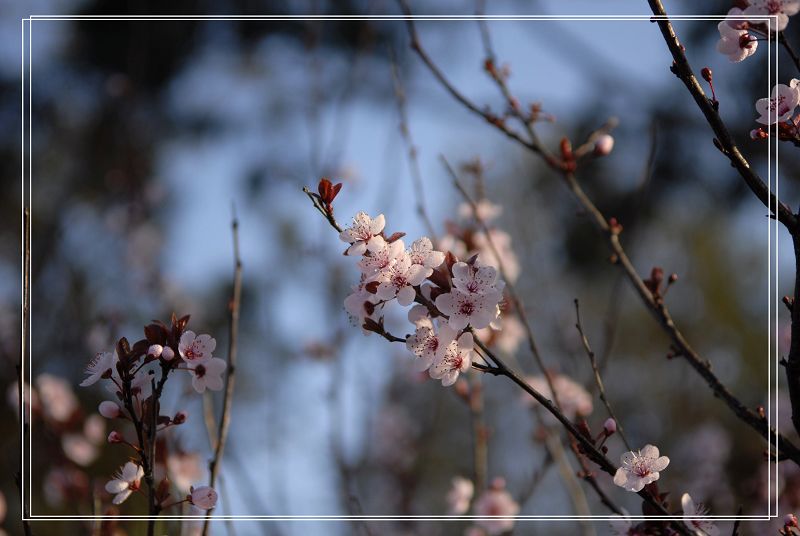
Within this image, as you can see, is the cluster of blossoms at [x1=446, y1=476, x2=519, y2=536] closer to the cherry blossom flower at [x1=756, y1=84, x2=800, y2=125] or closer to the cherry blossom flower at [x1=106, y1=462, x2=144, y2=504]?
the cherry blossom flower at [x1=106, y1=462, x2=144, y2=504]

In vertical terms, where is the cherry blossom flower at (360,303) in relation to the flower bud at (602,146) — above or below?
below

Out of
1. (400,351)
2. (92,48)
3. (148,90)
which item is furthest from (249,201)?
(400,351)

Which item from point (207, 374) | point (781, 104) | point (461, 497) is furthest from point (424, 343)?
point (461, 497)

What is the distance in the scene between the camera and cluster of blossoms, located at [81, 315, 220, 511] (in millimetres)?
846

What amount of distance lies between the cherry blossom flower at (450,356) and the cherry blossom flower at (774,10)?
48 centimetres

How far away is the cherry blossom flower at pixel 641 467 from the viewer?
842 mm

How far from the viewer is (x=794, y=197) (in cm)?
180

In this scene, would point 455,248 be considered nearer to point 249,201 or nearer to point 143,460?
point 143,460

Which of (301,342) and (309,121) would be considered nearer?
(309,121)

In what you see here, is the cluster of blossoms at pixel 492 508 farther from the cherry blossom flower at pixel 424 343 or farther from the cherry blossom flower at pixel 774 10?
the cherry blossom flower at pixel 774 10

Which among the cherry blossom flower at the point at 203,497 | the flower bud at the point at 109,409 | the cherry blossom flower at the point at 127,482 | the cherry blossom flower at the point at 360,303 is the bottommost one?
the cherry blossom flower at the point at 203,497

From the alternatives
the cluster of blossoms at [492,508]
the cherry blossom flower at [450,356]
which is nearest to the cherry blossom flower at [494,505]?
the cluster of blossoms at [492,508]

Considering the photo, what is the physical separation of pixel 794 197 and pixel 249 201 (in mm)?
3163

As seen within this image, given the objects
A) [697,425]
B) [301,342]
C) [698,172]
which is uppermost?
[698,172]
